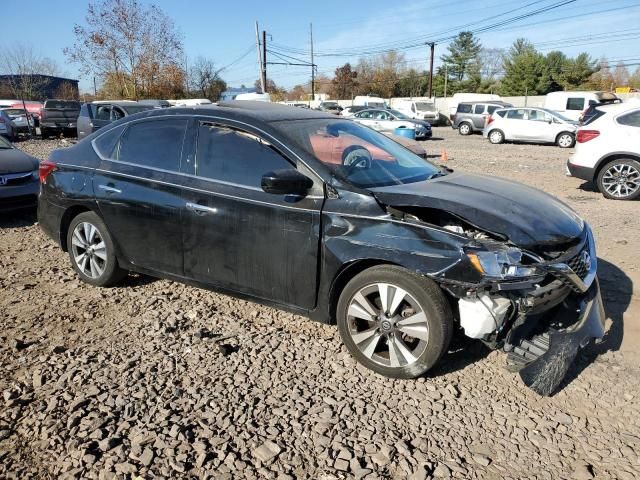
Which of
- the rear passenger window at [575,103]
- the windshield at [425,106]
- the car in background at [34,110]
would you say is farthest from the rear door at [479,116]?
the car in background at [34,110]

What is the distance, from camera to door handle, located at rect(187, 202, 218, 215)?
3.62 metres

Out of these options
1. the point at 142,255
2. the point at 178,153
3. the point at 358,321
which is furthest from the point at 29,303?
the point at 358,321

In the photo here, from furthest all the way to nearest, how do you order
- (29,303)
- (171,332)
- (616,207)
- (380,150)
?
(616,207)
(29,303)
(380,150)
(171,332)

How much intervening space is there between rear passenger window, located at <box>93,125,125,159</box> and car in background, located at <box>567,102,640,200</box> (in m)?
7.88

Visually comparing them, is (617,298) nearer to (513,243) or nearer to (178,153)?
(513,243)

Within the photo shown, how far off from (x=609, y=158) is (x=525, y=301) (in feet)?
24.0

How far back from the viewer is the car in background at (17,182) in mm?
7062

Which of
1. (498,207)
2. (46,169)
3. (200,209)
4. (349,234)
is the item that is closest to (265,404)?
(349,234)

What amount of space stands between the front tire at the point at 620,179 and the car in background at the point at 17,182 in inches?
365

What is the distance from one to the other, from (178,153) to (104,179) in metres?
0.84

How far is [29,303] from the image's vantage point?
171 inches

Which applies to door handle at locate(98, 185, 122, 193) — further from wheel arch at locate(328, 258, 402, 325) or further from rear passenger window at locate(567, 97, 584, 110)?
rear passenger window at locate(567, 97, 584, 110)

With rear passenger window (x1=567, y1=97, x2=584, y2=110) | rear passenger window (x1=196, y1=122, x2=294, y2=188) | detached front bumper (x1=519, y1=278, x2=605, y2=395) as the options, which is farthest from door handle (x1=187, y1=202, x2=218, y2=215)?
rear passenger window (x1=567, y1=97, x2=584, y2=110)

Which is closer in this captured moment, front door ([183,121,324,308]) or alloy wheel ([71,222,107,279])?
front door ([183,121,324,308])
